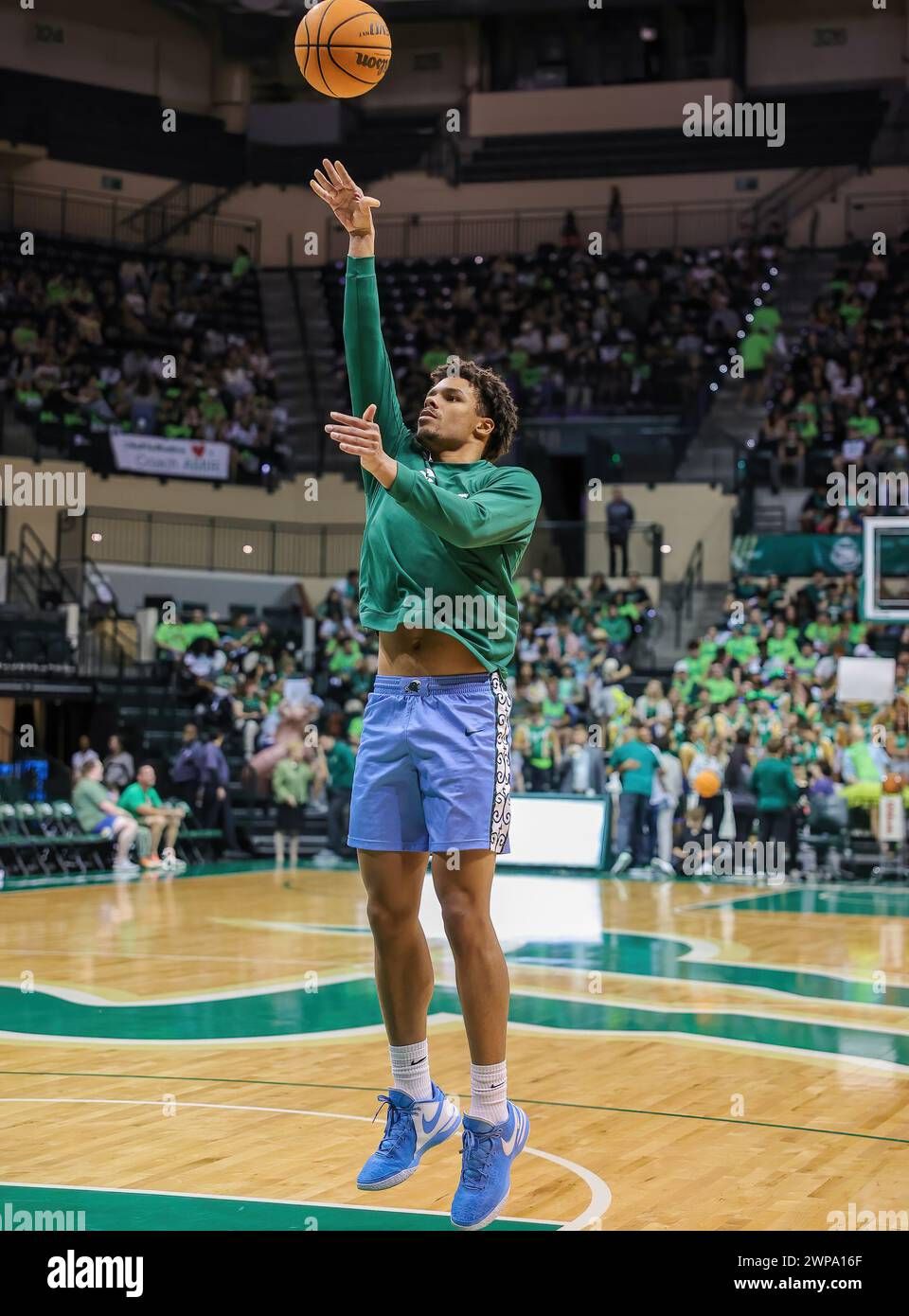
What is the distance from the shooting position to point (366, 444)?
A: 4008 mm

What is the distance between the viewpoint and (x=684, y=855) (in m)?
17.7


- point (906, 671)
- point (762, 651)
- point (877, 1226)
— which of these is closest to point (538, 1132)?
point (877, 1226)

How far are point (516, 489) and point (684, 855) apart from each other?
44.7 feet

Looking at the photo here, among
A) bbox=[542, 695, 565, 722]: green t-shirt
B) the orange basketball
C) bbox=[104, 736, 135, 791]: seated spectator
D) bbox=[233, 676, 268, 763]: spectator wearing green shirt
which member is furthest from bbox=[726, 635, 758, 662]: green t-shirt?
the orange basketball

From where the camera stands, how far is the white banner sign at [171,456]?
2477 centimetres

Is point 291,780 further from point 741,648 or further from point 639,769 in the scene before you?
point 741,648

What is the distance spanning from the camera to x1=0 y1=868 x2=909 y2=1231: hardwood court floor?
4.59 m

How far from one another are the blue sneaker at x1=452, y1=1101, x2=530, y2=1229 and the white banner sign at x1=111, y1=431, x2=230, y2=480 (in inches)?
841

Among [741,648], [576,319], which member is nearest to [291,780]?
[741,648]

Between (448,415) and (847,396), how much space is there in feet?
69.2

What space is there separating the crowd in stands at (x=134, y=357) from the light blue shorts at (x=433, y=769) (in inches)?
813

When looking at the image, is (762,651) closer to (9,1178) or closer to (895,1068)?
(895,1068)

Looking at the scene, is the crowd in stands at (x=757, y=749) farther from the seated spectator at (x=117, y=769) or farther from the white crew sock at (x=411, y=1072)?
the white crew sock at (x=411, y=1072)

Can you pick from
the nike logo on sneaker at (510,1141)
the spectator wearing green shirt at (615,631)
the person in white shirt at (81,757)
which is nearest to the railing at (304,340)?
the spectator wearing green shirt at (615,631)
